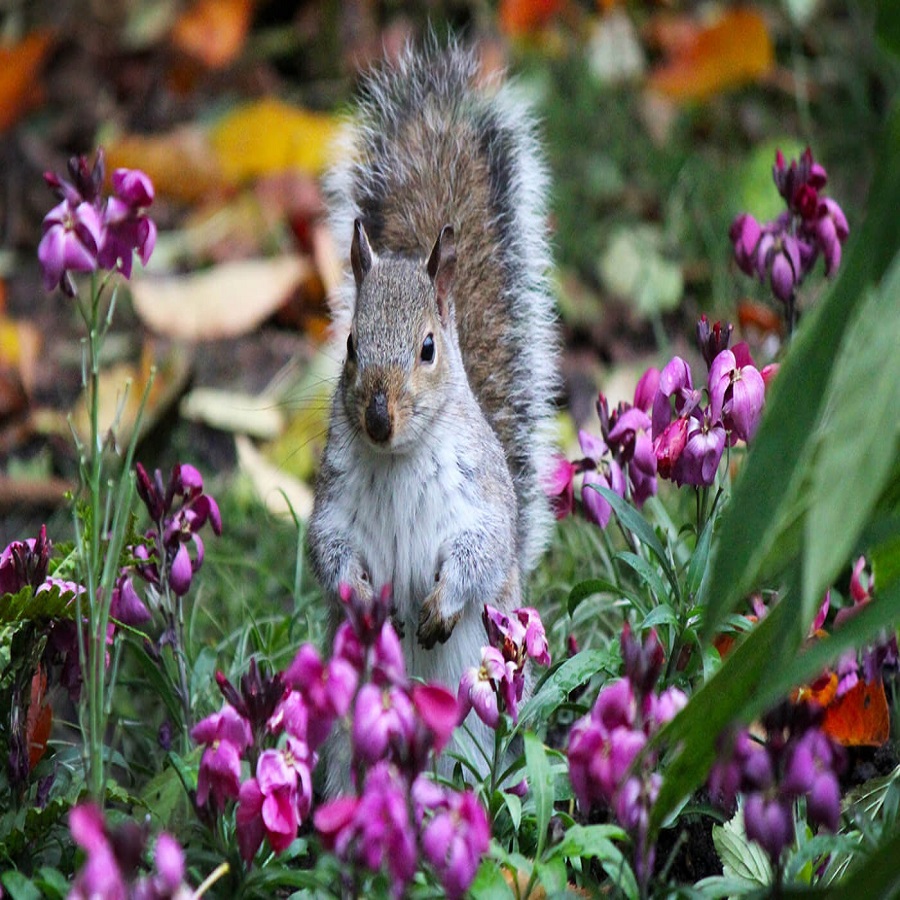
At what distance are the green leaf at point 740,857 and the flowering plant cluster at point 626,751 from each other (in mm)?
337

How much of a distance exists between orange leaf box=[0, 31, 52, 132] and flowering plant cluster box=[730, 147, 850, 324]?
3083 millimetres

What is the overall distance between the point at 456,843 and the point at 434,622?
761 mm

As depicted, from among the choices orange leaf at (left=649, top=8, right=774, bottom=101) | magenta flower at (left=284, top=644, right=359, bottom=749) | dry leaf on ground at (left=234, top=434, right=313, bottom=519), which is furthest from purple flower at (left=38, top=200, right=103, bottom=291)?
orange leaf at (left=649, top=8, right=774, bottom=101)

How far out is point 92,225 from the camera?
1.56 metres

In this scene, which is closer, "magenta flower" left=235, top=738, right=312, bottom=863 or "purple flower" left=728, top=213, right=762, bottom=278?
"magenta flower" left=235, top=738, right=312, bottom=863

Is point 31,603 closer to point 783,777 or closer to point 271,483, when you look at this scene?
point 783,777

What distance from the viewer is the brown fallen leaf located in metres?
3.72

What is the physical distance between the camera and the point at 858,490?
1.03 meters

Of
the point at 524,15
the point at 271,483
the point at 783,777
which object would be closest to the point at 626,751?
the point at 783,777

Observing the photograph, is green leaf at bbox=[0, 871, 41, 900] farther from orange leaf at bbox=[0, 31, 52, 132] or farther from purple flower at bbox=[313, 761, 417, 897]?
orange leaf at bbox=[0, 31, 52, 132]

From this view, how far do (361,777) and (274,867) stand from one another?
0.33m

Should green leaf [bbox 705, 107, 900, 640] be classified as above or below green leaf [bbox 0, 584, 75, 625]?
above

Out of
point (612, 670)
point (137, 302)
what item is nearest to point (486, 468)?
point (612, 670)

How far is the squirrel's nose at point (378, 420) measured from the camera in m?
1.87
